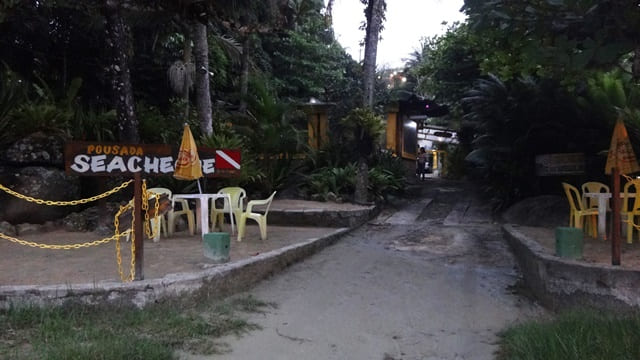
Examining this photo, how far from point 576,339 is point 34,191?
8.58 meters

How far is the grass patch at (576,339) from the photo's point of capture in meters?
4.13

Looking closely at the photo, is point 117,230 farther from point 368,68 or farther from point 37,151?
point 368,68

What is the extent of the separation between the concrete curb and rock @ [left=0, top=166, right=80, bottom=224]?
14.9 ft

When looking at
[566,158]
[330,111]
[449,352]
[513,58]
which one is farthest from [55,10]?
[449,352]

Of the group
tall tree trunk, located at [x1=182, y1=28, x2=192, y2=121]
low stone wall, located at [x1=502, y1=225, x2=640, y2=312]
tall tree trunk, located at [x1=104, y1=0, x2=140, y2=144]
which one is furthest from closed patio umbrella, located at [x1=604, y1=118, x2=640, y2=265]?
tall tree trunk, located at [x1=182, y1=28, x2=192, y2=121]

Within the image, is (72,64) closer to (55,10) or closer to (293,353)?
(55,10)

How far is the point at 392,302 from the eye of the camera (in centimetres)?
649

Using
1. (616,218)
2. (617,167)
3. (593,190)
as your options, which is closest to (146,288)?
(616,218)

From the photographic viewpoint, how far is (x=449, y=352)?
4.93 meters

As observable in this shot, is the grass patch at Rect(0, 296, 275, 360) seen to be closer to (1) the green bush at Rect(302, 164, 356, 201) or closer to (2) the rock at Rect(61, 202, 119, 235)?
(2) the rock at Rect(61, 202, 119, 235)

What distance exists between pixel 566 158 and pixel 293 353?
9.07m

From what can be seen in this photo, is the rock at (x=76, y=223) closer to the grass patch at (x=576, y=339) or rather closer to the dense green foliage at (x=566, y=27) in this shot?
the dense green foliage at (x=566, y=27)

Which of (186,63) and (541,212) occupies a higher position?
(186,63)

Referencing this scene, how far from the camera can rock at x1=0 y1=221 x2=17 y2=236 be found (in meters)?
9.11
